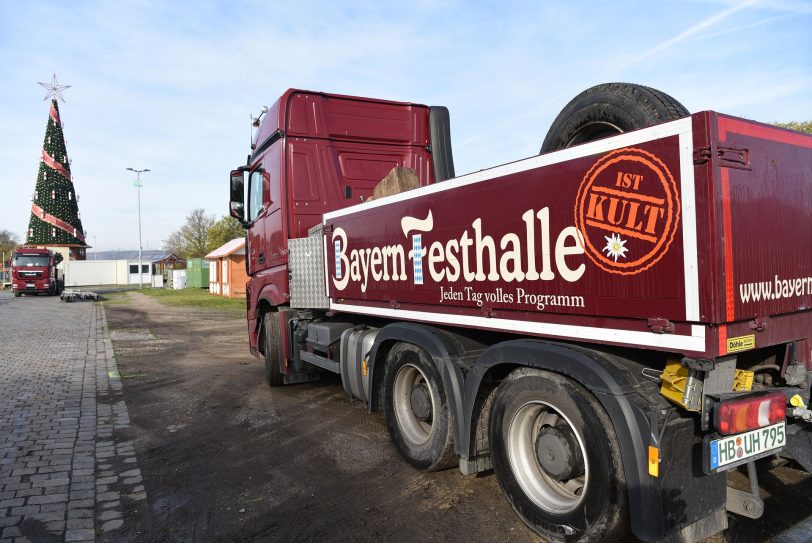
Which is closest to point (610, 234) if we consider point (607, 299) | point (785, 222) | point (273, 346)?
point (607, 299)

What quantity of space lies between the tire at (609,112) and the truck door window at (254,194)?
4.61 meters

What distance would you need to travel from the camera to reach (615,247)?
2.61 m

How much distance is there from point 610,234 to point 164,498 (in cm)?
363

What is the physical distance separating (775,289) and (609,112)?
5.28 feet

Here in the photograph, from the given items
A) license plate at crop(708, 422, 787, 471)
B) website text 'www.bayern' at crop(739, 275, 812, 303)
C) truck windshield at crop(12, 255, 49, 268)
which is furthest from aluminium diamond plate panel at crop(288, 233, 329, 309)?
truck windshield at crop(12, 255, 49, 268)

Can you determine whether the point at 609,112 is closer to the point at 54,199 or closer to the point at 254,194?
the point at 254,194

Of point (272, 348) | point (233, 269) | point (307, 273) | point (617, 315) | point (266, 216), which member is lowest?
point (272, 348)

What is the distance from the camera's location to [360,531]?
336 cm

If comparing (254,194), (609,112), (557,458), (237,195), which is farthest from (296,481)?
(237,195)

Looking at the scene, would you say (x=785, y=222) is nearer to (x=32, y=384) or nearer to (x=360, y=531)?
(x=360, y=531)

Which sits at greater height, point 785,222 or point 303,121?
point 303,121

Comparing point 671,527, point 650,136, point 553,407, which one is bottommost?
point 671,527

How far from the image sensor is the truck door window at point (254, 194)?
7523mm

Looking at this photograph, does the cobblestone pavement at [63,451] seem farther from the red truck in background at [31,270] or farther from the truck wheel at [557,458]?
the red truck in background at [31,270]
